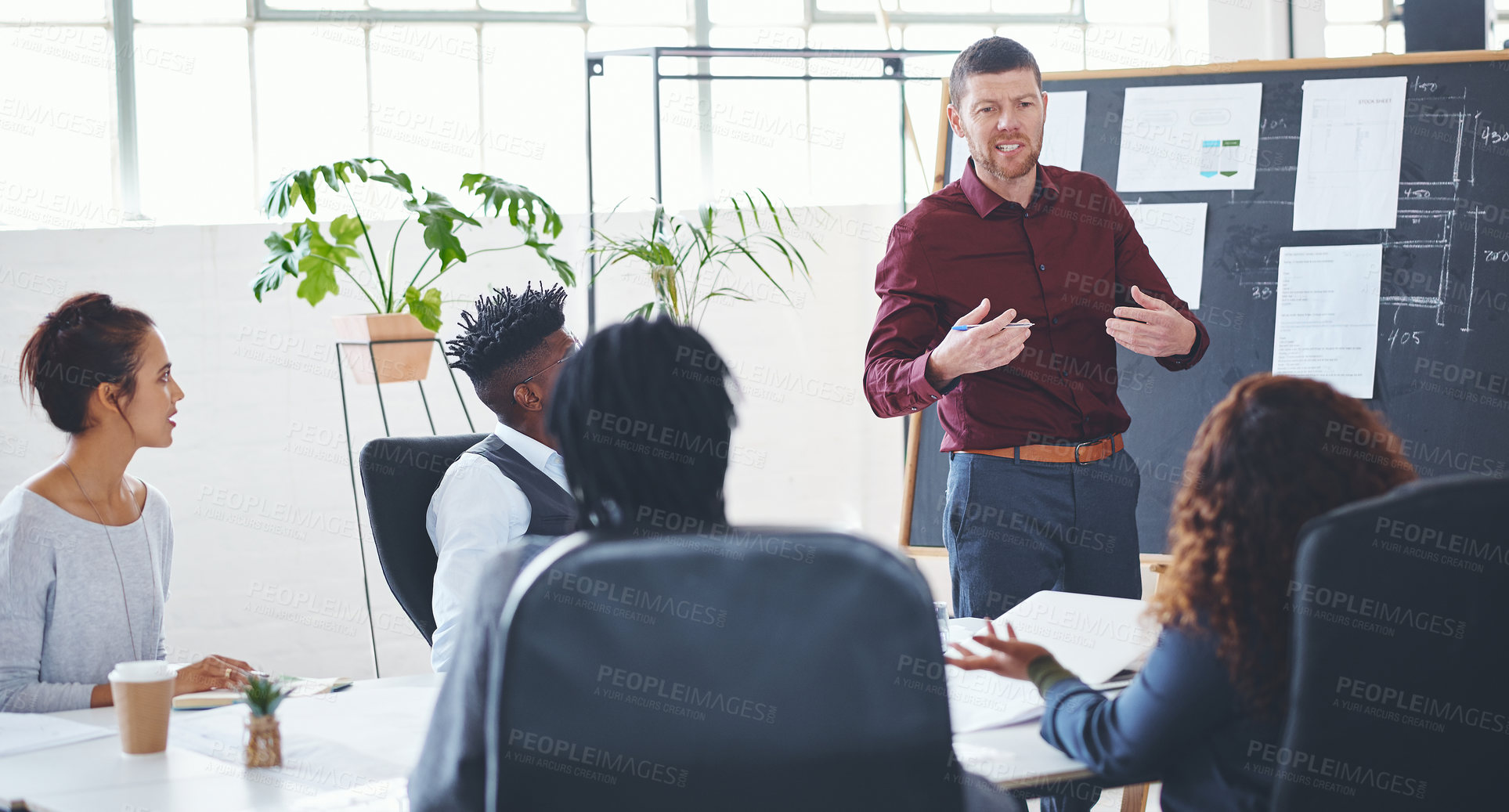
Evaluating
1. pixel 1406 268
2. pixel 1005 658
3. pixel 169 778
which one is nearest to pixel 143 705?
pixel 169 778

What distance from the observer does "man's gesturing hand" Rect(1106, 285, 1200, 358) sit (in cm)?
209

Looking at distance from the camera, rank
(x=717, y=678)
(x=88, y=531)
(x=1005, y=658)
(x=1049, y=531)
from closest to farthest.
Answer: (x=717, y=678) < (x=1005, y=658) < (x=88, y=531) < (x=1049, y=531)

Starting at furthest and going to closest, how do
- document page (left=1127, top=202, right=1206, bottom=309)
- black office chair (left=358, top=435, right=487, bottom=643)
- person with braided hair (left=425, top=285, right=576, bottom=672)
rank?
1. document page (left=1127, top=202, right=1206, bottom=309)
2. black office chair (left=358, top=435, right=487, bottom=643)
3. person with braided hair (left=425, top=285, right=576, bottom=672)

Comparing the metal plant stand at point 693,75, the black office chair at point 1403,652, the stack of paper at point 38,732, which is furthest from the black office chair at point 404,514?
the metal plant stand at point 693,75

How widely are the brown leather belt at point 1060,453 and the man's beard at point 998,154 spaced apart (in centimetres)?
53

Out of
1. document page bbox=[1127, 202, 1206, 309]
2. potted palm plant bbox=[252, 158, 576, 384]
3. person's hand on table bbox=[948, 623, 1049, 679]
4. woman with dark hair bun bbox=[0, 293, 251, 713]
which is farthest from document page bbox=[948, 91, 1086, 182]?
woman with dark hair bun bbox=[0, 293, 251, 713]

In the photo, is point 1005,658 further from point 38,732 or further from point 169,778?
point 38,732

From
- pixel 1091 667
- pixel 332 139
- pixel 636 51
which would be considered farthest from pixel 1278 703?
pixel 332 139

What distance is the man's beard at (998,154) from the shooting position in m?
2.30

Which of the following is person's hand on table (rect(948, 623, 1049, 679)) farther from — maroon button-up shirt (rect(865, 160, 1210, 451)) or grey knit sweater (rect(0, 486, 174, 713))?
grey knit sweater (rect(0, 486, 174, 713))

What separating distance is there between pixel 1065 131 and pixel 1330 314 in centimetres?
77

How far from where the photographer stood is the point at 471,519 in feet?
5.74

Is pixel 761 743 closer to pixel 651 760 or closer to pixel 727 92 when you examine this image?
pixel 651 760

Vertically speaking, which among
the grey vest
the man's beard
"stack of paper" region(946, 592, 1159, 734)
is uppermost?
the man's beard
